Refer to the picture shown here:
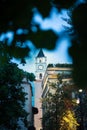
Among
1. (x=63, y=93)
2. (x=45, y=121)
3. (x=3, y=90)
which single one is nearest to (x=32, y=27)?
(x=3, y=90)

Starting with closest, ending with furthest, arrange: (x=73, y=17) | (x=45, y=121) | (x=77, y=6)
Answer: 1. (x=73, y=17)
2. (x=77, y=6)
3. (x=45, y=121)

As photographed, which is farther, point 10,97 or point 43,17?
point 10,97

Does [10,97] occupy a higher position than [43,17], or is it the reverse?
[10,97]

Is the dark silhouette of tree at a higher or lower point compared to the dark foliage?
lower

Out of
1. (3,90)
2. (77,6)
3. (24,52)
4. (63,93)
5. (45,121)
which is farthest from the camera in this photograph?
(45,121)

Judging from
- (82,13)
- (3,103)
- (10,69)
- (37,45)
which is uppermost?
(10,69)

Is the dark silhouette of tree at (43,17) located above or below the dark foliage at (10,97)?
below

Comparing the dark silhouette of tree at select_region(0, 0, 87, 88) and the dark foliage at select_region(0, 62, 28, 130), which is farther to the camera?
the dark foliage at select_region(0, 62, 28, 130)

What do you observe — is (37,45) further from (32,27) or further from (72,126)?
(72,126)

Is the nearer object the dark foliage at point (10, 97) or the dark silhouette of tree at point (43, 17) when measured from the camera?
the dark silhouette of tree at point (43, 17)

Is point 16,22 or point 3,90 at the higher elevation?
point 3,90

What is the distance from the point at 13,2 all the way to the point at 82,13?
39 cm

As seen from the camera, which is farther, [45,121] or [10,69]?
[45,121]

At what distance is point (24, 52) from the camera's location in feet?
9.31
